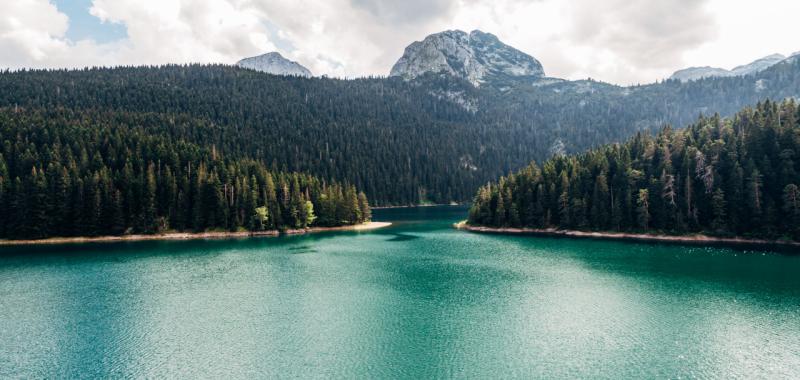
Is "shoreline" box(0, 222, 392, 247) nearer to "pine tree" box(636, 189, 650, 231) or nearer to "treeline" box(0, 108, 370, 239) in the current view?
"treeline" box(0, 108, 370, 239)

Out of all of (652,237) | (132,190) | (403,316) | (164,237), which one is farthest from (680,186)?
(132,190)

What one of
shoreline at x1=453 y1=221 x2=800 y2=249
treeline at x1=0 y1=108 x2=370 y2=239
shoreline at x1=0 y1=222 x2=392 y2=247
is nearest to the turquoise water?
shoreline at x1=453 y1=221 x2=800 y2=249

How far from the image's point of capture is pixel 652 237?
315ft

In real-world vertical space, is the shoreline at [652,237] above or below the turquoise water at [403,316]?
above

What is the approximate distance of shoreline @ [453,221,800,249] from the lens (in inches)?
3317

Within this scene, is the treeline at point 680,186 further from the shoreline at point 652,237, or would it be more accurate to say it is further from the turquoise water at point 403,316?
the turquoise water at point 403,316

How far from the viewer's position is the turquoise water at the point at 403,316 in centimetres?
3156

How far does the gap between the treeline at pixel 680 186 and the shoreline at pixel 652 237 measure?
1542mm

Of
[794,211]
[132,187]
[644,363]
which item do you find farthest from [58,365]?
[794,211]

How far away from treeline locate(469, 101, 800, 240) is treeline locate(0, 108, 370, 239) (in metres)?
54.6

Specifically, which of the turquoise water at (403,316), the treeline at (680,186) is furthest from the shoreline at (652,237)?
the turquoise water at (403,316)

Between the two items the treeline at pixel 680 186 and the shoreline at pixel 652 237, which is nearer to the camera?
the shoreline at pixel 652 237

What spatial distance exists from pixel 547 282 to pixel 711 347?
23773 mm

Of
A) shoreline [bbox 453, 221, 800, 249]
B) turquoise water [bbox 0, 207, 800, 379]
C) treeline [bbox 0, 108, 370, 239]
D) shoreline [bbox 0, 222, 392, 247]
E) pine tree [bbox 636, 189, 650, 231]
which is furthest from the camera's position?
pine tree [bbox 636, 189, 650, 231]
